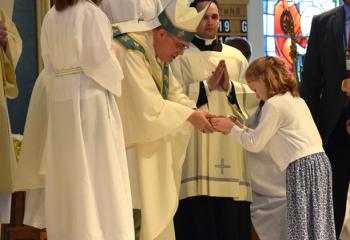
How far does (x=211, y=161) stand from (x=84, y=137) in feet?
5.45

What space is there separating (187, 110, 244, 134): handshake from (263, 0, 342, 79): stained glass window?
6.56 meters

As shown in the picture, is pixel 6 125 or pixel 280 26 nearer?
pixel 6 125

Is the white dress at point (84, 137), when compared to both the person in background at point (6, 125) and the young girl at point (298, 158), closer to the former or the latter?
the person in background at point (6, 125)

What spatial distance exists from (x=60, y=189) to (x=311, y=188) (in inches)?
76.5

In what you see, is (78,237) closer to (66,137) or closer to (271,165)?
(66,137)

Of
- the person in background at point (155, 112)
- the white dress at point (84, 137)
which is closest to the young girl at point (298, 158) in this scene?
the person in background at point (155, 112)

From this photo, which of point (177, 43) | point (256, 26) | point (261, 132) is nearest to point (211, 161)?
point (261, 132)

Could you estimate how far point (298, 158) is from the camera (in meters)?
5.06

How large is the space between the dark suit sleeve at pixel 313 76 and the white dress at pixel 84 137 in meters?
1.99

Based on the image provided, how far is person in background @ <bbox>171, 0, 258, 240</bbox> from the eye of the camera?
5344 mm

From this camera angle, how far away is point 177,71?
554cm

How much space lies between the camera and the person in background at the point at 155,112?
4.46 m

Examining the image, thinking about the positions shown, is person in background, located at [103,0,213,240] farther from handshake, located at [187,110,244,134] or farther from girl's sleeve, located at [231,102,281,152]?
girl's sleeve, located at [231,102,281,152]

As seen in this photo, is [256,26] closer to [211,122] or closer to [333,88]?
[333,88]
